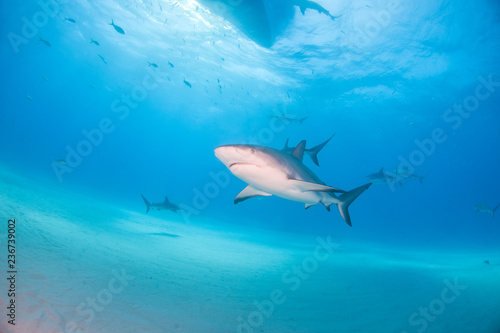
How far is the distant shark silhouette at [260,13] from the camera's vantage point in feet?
51.5

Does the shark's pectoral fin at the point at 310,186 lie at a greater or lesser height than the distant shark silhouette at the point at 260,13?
lesser

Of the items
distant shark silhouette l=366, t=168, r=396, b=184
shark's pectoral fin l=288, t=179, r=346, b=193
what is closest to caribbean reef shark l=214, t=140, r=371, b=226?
shark's pectoral fin l=288, t=179, r=346, b=193

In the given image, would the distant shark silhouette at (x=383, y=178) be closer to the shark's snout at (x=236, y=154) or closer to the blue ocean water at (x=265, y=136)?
the blue ocean water at (x=265, y=136)

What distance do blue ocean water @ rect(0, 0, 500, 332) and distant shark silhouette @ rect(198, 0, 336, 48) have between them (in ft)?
0.38

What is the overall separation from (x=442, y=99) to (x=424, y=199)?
87716 mm

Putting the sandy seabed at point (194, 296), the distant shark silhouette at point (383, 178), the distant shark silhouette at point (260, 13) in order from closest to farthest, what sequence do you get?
the sandy seabed at point (194, 296) → the distant shark silhouette at point (383, 178) → the distant shark silhouette at point (260, 13)


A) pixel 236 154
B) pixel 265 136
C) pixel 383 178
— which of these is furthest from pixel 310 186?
pixel 265 136

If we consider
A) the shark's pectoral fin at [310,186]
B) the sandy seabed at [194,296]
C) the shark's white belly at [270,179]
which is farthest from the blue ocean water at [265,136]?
the shark's pectoral fin at [310,186]

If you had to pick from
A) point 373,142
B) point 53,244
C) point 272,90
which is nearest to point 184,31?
point 272,90

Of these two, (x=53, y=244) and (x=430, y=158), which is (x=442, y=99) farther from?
(x=430, y=158)

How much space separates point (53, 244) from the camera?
21.6 ft

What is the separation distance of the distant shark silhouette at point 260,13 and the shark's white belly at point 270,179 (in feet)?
54.4

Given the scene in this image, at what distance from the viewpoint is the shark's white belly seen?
3.01 m

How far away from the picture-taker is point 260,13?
54.5ft
